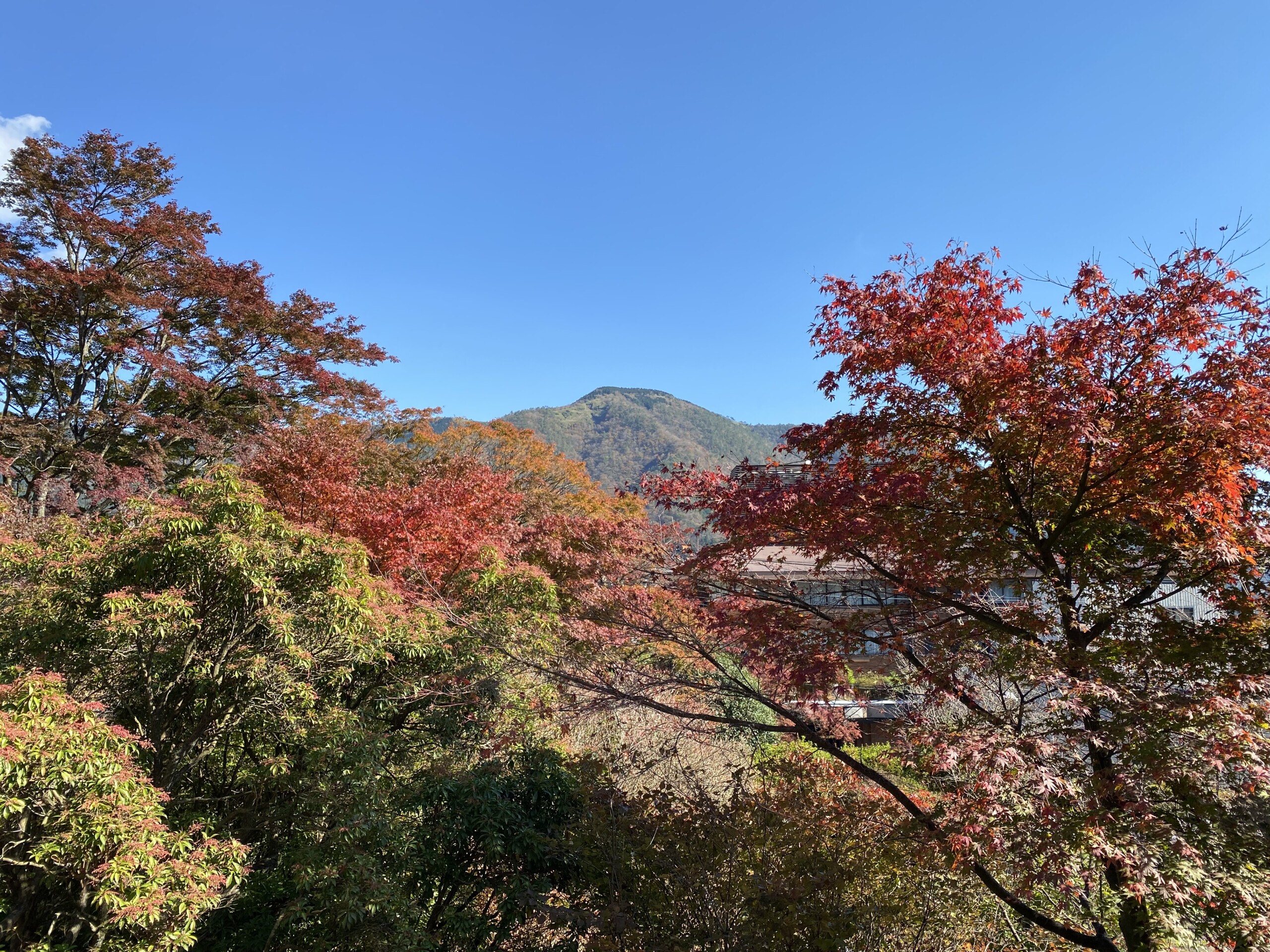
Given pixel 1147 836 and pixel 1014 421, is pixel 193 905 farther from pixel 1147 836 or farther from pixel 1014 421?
pixel 1014 421

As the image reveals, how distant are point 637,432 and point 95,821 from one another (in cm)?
12493

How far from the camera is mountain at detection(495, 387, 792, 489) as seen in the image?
11012 centimetres

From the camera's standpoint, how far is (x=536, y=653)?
7.19 metres

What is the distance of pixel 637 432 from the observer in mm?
128125

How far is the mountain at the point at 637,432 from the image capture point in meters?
110

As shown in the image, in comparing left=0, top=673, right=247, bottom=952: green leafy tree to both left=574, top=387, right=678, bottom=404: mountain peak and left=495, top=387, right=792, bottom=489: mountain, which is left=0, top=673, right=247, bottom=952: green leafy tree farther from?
left=574, top=387, right=678, bottom=404: mountain peak

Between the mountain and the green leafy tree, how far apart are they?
84.3 meters

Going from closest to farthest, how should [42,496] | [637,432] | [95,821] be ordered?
[95,821]
[42,496]
[637,432]

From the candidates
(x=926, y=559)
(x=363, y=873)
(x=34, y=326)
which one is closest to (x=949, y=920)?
(x=926, y=559)

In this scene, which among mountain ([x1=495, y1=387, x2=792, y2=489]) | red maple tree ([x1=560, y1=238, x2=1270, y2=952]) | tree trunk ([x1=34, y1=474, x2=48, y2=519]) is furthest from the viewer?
mountain ([x1=495, y1=387, x2=792, y2=489])

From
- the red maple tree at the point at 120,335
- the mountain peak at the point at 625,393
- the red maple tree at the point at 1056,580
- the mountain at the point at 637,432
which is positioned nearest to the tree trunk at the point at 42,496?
the red maple tree at the point at 120,335

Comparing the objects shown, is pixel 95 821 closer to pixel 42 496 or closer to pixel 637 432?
pixel 42 496

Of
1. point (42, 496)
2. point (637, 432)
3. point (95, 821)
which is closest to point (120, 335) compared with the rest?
point (42, 496)

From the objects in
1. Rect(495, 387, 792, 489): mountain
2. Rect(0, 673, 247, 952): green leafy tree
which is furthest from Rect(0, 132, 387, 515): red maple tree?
Rect(495, 387, 792, 489): mountain
